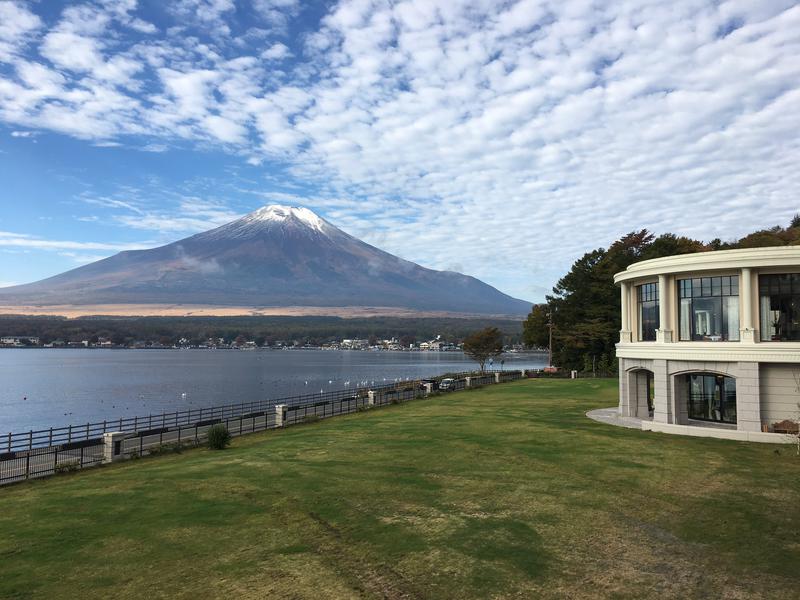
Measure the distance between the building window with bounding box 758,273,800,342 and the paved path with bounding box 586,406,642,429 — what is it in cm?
763

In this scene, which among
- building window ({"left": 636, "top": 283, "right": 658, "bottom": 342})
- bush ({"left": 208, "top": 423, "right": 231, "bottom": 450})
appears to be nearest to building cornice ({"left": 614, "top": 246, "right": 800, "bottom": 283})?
building window ({"left": 636, "top": 283, "right": 658, "bottom": 342})

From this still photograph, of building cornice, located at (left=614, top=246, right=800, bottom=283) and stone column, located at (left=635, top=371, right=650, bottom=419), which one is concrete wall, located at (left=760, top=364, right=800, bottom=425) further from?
stone column, located at (left=635, top=371, right=650, bottom=419)

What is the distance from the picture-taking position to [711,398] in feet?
94.0

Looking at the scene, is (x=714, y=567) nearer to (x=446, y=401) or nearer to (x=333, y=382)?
(x=446, y=401)

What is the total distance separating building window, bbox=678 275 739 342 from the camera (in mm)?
27094

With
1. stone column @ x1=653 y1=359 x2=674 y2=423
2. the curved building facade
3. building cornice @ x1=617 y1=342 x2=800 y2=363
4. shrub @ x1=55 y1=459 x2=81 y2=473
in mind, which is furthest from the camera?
stone column @ x1=653 y1=359 x2=674 y2=423

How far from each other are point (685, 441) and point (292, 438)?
60.0 feet

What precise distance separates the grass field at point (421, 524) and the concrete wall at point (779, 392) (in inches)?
81.4

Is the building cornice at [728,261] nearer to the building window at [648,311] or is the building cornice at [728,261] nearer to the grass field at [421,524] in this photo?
the building window at [648,311]

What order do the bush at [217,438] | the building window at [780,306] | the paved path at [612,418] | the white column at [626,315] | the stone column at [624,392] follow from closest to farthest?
the building window at [780,306], the bush at [217,438], the paved path at [612,418], the stone column at [624,392], the white column at [626,315]

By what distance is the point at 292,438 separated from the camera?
28.6 metres

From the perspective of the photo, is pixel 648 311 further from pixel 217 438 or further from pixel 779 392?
pixel 217 438

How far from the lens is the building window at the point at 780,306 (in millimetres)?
25672

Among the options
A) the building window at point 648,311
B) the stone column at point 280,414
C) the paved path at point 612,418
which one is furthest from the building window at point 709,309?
the stone column at point 280,414
